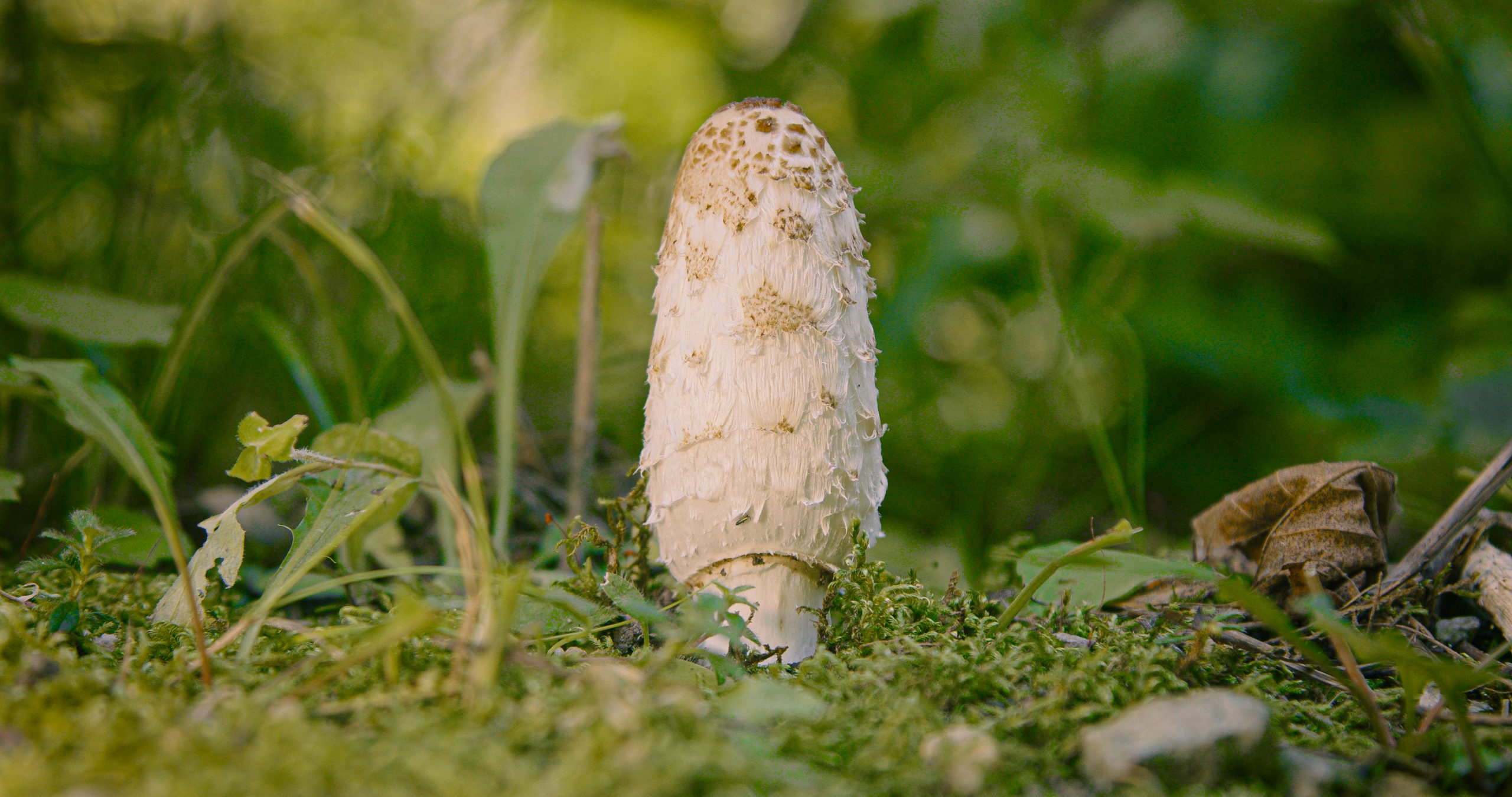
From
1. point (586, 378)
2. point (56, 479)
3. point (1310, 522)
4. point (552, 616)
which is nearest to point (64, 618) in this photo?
point (56, 479)

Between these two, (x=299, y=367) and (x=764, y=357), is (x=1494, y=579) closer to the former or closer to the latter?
(x=764, y=357)

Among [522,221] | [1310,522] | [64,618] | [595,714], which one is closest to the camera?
[595,714]

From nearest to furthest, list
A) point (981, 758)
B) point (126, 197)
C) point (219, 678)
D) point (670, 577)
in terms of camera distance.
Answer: point (981, 758), point (219, 678), point (670, 577), point (126, 197)

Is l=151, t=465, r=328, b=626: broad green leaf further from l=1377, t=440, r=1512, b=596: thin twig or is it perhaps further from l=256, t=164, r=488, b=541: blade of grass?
l=1377, t=440, r=1512, b=596: thin twig

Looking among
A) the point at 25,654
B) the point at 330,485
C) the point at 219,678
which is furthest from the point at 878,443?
the point at 25,654

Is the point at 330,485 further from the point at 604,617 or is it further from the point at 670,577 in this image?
the point at 670,577
